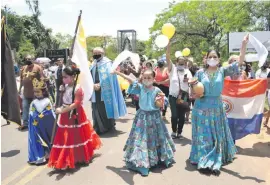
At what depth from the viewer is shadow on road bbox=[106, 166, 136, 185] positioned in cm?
463

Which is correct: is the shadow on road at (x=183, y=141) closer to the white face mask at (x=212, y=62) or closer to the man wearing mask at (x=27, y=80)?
the white face mask at (x=212, y=62)

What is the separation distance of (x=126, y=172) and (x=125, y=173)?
4 centimetres

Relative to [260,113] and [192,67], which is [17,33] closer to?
[192,67]

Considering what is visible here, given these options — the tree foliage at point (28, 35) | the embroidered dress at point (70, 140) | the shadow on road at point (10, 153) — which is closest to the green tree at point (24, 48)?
the tree foliage at point (28, 35)

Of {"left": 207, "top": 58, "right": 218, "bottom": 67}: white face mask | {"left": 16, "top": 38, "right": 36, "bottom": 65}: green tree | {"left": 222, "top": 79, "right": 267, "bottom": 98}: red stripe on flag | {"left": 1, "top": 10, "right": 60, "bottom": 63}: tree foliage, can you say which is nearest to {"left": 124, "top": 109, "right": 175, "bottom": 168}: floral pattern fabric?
{"left": 207, "top": 58, "right": 218, "bottom": 67}: white face mask

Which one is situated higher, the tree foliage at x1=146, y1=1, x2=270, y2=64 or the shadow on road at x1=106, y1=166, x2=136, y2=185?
the tree foliage at x1=146, y1=1, x2=270, y2=64

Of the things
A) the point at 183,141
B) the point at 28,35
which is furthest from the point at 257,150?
the point at 28,35

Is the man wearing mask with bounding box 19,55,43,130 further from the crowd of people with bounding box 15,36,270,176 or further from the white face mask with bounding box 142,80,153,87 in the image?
the white face mask with bounding box 142,80,153,87

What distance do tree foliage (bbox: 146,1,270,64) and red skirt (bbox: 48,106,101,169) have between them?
2280 cm

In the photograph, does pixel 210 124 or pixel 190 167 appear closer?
pixel 210 124

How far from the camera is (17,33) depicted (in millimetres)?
39094

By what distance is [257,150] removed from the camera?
6.01 metres

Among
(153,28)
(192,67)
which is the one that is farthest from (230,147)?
(153,28)

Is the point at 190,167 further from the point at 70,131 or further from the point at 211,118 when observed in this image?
the point at 70,131
